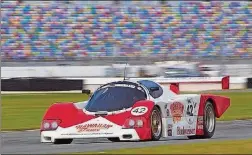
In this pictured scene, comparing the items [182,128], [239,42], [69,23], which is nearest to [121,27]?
[69,23]

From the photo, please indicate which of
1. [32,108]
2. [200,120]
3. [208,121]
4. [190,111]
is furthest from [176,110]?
[32,108]

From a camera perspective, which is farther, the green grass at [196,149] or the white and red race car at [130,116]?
the white and red race car at [130,116]

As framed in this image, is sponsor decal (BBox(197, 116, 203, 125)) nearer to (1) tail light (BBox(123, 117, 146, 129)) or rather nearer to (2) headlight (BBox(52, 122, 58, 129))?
(1) tail light (BBox(123, 117, 146, 129))

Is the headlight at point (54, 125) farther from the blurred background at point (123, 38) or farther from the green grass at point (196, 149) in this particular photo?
the blurred background at point (123, 38)

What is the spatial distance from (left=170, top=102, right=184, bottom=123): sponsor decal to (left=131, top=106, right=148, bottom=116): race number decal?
875 millimetres

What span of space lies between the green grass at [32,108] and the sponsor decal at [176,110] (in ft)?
19.2

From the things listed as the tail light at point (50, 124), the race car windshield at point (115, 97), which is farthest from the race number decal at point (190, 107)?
the tail light at point (50, 124)

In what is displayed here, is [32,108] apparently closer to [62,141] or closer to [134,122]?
[62,141]

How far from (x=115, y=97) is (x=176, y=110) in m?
1.00

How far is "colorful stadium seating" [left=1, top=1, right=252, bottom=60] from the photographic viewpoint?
42.2 m

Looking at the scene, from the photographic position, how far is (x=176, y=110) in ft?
37.6

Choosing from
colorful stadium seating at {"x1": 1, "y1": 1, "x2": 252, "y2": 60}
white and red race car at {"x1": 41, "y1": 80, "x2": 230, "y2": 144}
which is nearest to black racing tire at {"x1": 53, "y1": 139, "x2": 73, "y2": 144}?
white and red race car at {"x1": 41, "y1": 80, "x2": 230, "y2": 144}

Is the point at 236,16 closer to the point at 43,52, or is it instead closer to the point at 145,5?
the point at 145,5

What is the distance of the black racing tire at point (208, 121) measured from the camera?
1204 centimetres
